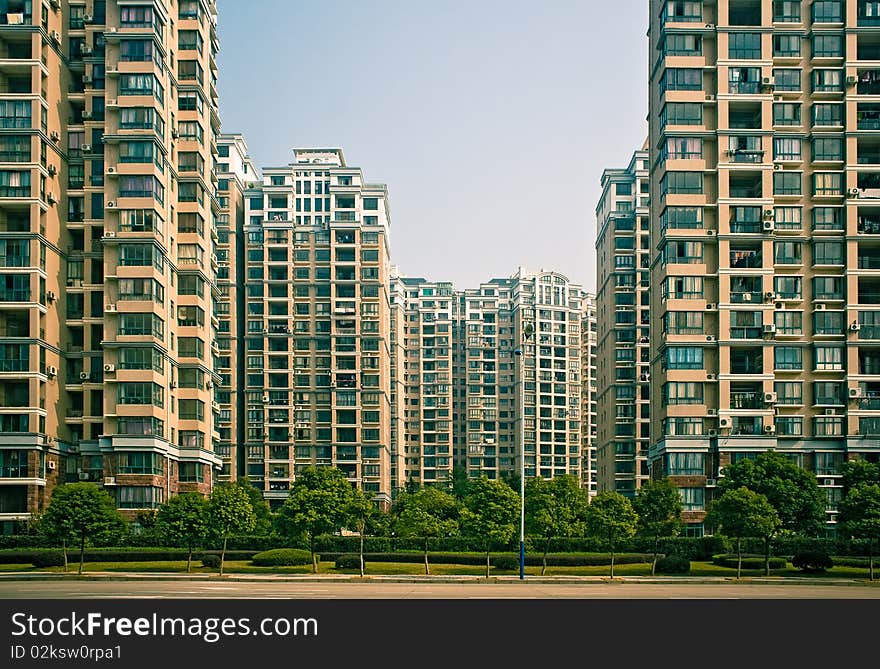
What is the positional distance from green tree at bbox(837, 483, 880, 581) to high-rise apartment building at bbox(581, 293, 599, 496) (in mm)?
99262

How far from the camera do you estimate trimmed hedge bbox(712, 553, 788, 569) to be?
58062 mm

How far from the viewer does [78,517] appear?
56219mm

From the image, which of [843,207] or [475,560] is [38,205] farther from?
[843,207]

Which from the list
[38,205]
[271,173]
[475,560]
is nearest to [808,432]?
[475,560]

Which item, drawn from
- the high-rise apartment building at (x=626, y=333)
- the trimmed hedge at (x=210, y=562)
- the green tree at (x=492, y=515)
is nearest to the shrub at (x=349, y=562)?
the green tree at (x=492, y=515)

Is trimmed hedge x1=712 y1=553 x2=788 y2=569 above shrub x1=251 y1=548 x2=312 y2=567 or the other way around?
the other way around

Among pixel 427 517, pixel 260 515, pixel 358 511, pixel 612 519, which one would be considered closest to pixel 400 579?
pixel 427 517

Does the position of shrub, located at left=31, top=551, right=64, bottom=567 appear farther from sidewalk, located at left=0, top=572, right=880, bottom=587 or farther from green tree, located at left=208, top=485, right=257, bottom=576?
green tree, located at left=208, top=485, right=257, bottom=576

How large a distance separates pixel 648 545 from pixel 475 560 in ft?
40.2

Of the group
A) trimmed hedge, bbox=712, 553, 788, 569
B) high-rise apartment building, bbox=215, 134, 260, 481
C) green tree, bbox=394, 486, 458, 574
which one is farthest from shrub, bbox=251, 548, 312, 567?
high-rise apartment building, bbox=215, 134, 260, 481

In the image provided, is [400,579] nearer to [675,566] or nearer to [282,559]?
[282,559]

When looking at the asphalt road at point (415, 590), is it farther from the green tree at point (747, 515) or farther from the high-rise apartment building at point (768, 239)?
the high-rise apartment building at point (768, 239)

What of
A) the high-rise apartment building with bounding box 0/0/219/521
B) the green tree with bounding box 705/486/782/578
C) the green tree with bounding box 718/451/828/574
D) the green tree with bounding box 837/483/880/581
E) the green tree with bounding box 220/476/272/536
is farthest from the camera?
the green tree with bounding box 220/476/272/536

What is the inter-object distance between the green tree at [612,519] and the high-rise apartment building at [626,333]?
3826cm
